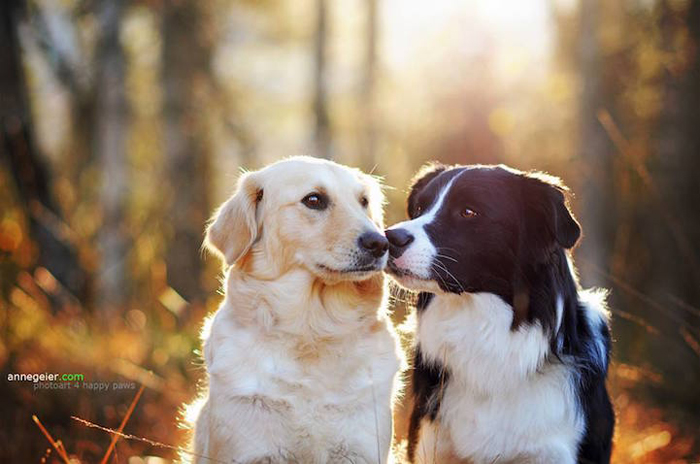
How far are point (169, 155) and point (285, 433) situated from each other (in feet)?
30.7

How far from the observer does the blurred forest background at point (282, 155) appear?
5.86m

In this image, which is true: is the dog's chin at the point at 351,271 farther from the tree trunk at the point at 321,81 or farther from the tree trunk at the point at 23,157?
the tree trunk at the point at 321,81

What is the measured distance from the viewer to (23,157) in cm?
870

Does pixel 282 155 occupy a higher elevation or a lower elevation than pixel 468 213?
lower

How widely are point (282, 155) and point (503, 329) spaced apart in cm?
965

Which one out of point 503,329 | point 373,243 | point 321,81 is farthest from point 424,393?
point 321,81

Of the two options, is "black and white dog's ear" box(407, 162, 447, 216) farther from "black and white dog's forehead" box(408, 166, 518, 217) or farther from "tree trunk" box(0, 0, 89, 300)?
"tree trunk" box(0, 0, 89, 300)

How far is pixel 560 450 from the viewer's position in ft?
10.5

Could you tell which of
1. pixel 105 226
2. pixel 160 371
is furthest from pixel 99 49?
→ pixel 160 371

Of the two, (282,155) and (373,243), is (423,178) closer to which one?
(373,243)

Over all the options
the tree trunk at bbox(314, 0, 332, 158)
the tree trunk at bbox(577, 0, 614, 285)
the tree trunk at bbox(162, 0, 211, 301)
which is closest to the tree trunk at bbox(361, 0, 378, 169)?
the tree trunk at bbox(314, 0, 332, 158)

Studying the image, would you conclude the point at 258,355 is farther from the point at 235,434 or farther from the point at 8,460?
the point at 8,460

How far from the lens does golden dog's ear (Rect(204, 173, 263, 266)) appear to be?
331 cm

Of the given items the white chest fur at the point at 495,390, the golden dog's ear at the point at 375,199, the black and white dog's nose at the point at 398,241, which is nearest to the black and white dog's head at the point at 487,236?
the black and white dog's nose at the point at 398,241
